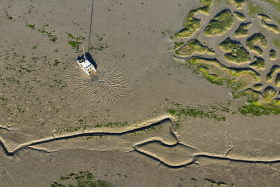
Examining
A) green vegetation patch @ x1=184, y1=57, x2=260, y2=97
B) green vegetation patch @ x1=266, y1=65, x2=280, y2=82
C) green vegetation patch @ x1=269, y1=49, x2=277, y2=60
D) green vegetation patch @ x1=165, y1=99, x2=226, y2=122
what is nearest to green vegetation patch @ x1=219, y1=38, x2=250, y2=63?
green vegetation patch @ x1=184, y1=57, x2=260, y2=97

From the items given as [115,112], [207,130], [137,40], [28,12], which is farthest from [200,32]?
[28,12]

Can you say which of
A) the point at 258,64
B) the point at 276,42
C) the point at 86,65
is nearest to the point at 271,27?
the point at 276,42

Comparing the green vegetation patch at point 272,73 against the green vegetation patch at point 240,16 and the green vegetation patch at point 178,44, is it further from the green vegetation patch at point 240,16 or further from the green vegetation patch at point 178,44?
the green vegetation patch at point 178,44

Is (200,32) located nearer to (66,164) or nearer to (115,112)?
(115,112)

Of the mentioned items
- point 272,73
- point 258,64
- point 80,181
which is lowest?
point 80,181

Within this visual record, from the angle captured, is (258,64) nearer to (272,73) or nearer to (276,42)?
(272,73)

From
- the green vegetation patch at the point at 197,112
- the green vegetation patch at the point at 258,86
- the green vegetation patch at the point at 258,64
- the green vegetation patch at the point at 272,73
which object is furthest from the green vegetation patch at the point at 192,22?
the green vegetation patch at the point at 272,73
